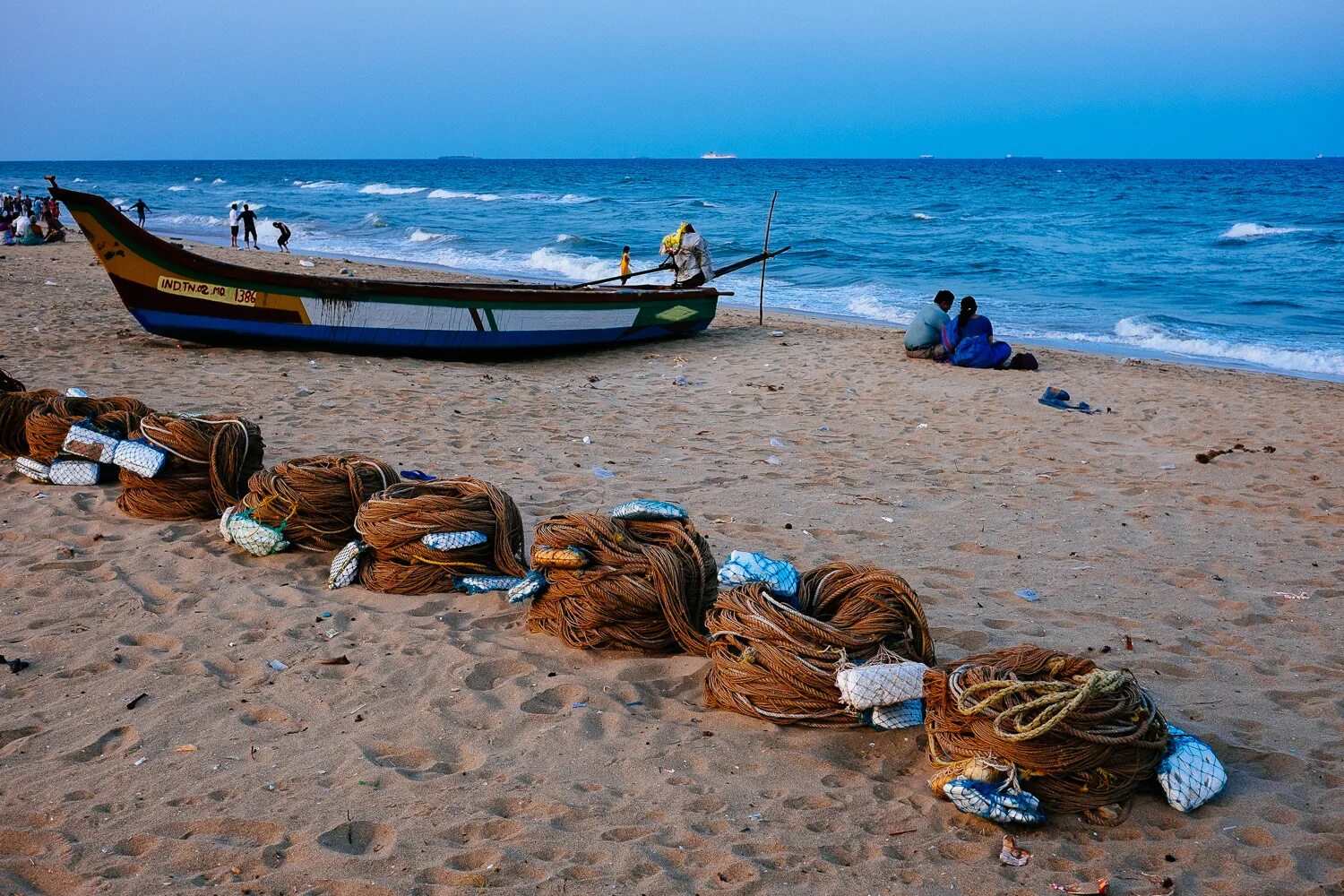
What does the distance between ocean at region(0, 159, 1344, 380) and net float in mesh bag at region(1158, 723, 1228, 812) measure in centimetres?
1273

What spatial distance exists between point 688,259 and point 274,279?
515 cm

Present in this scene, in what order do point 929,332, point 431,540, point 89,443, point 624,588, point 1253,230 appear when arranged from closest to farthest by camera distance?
1. point 624,588
2. point 431,540
3. point 89,443
4. point 929,332
5. point 1253,230

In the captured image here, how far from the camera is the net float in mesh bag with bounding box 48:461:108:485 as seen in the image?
220 inches

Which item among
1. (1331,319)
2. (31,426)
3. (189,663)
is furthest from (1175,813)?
(1331,319)

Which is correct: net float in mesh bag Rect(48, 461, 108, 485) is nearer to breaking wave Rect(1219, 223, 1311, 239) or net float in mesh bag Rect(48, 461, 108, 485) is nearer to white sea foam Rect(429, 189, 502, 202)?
breaking wave Rect(1219, 223, 1311, 239)

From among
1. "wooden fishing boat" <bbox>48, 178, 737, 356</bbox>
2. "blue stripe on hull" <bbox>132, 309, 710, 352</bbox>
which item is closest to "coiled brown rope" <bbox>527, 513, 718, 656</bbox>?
"wooden fishing boat" <bbox>48, 178, 737, 356</bbox>

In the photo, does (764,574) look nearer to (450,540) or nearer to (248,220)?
(450,540)

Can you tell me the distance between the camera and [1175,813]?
3.00 metres

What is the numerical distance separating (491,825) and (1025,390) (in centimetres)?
824

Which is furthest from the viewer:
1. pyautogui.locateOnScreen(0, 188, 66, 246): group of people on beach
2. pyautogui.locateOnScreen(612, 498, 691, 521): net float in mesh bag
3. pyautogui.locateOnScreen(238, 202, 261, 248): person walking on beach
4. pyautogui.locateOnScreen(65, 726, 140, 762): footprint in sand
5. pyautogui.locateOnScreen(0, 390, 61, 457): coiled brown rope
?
pyautogui.locateOnScreen(238, 202, 261, 248): person walking on beach

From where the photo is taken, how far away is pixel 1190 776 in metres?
3.01

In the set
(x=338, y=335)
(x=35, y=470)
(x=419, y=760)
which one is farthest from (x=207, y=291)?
(x=419, y=760)

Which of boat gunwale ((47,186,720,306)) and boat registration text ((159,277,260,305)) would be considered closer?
boat gunwale ((47,186,720,306))

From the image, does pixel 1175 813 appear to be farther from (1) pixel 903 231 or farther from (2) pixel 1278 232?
(2) pixel 1278 232
